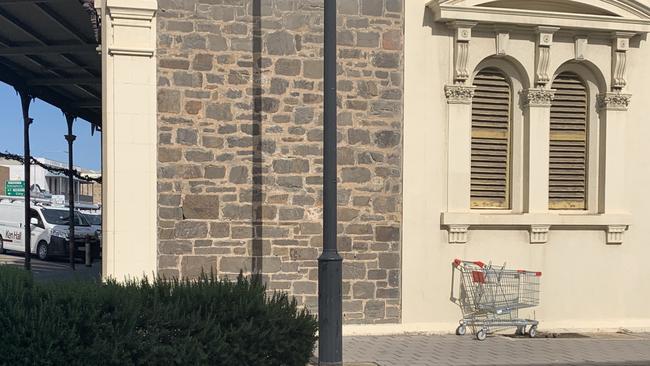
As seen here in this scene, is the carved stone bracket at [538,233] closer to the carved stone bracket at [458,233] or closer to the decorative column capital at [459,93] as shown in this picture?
the carved stone bracket at [458,233]

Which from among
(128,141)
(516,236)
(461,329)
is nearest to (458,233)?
(516,236)

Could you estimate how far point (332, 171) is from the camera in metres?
7.45

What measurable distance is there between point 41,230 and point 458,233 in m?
20.6

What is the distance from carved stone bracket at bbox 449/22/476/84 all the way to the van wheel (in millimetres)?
20519

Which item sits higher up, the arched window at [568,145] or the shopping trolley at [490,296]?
the arched window at [568,145]

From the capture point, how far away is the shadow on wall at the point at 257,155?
10.4 m

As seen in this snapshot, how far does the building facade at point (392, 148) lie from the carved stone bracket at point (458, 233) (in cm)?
2

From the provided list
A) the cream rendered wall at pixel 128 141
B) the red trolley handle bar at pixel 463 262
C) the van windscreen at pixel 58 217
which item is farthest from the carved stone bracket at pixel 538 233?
the van windscreen at pixel 58 217

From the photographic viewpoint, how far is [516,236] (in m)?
11.2

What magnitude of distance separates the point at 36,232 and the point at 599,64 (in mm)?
22300

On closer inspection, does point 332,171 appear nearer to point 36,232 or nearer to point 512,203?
point 512,203

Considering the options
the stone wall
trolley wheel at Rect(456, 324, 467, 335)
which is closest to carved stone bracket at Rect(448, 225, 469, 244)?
the stone wall

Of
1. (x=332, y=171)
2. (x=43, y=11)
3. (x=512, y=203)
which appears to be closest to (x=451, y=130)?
(x=512, y=203)

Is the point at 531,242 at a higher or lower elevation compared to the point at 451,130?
lower
